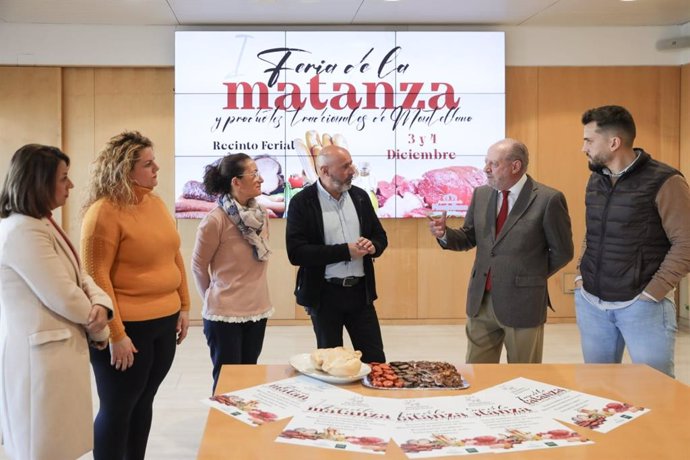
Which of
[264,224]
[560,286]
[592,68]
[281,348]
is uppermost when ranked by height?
[592,68]

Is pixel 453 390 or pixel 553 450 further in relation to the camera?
pixel 453 390

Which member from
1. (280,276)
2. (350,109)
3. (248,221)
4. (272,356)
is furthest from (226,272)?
(350,109)

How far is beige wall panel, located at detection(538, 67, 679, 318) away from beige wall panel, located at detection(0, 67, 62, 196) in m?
4.55

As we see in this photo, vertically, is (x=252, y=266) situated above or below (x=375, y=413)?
above

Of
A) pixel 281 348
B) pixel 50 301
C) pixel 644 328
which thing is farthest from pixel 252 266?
pixel 281 348

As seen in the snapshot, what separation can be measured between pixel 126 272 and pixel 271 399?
874 mm

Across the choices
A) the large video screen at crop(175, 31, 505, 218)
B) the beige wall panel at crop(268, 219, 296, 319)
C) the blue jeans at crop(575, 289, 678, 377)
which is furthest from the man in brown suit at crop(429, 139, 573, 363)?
the beige wall panel at crop(268, 219, 296, 319)

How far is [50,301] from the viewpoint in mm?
2182

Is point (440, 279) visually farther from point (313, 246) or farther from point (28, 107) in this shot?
point (28, 107)

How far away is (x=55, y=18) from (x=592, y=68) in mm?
4964

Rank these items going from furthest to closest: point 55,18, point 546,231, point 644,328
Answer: point 55,18
point 546,231
point 644,328

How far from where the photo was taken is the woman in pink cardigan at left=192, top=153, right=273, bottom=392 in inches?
126

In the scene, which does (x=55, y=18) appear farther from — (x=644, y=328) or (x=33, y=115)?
(x=644, y=328)

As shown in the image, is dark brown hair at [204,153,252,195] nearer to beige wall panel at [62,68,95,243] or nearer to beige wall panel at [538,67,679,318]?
beige wall panel at [62,68,95,243]
